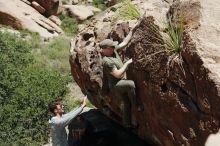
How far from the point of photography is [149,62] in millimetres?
7719

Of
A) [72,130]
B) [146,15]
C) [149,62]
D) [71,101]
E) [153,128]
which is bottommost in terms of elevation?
[71,101]

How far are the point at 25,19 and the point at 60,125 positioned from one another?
22.3 m

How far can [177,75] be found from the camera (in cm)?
711

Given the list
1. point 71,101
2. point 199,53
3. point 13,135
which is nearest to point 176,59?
point 199,53

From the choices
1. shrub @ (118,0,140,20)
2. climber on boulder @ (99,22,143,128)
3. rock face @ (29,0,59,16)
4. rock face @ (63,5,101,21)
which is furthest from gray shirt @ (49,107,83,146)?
rock face @ (63,5,101,21)

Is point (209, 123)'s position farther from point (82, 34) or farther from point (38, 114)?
point (38, 114)

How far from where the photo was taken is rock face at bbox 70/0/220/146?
6.59 meters

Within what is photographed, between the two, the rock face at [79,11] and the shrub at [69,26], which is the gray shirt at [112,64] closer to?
the shrub at [69,26]

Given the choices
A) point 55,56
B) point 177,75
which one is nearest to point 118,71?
point 177,75

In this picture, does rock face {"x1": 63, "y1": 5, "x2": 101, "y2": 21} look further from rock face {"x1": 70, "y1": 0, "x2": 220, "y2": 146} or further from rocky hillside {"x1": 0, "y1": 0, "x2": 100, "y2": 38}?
rock face {"x1": 70, "y1": 0, "x2": 220, "y2": 146}

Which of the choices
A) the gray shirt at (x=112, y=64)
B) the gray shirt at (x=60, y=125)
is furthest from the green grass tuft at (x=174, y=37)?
the gray shirt at (x=60, y=125)

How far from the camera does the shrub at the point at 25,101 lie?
55.9ft

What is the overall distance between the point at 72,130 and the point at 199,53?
13.9ft

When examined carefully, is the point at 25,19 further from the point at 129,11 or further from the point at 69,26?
the point at 129,11
